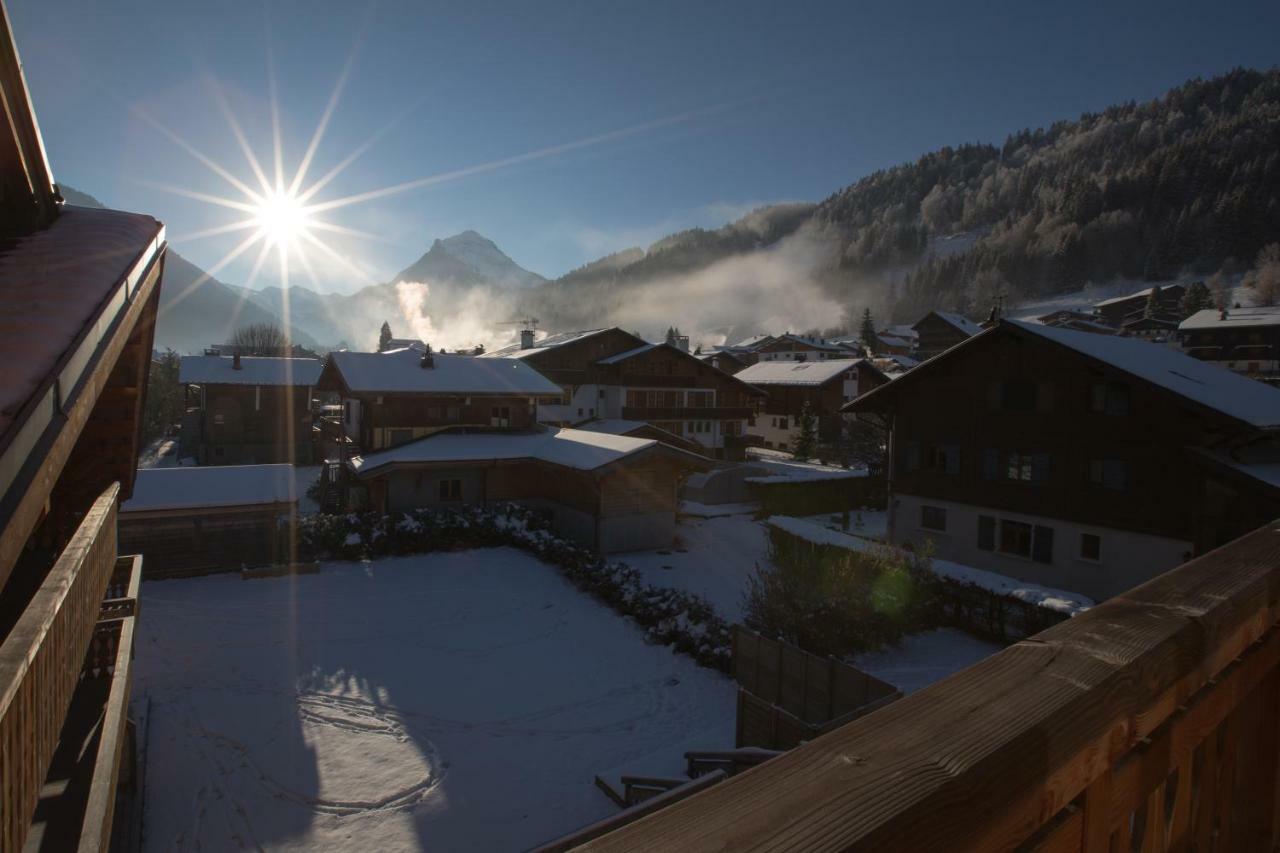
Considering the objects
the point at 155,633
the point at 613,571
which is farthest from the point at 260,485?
the point at 613,571

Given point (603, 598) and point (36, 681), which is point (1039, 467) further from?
point (36, 681)

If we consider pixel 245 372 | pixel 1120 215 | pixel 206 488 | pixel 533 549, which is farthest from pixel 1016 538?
pixel 1120 215

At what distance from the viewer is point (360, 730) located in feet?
40.8

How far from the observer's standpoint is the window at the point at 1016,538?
21984mm

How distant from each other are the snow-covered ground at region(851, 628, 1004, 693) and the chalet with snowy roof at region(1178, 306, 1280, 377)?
188ft

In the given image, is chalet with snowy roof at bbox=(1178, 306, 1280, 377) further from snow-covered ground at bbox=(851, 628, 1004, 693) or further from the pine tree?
snow-covered ground at bbox=(851, 628, 1004, 693)

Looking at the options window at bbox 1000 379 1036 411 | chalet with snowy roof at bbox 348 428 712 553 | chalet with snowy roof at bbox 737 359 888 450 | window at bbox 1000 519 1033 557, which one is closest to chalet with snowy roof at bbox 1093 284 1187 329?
chalet with snowy roof at bbox 737 359 888 450

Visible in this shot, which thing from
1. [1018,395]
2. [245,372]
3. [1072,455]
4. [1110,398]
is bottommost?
[1072,455]

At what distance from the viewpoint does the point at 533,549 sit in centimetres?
2367

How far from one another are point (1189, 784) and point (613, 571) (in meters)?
19.1

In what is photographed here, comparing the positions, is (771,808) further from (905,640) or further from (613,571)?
(613,571)

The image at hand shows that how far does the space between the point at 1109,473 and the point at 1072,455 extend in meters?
1.10

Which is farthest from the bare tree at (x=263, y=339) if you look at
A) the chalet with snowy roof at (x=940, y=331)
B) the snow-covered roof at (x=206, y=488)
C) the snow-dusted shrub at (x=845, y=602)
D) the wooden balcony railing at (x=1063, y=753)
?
the wooden balcony railing at (x=1063, y=753)

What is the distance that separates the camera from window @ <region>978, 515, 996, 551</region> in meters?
23.0
